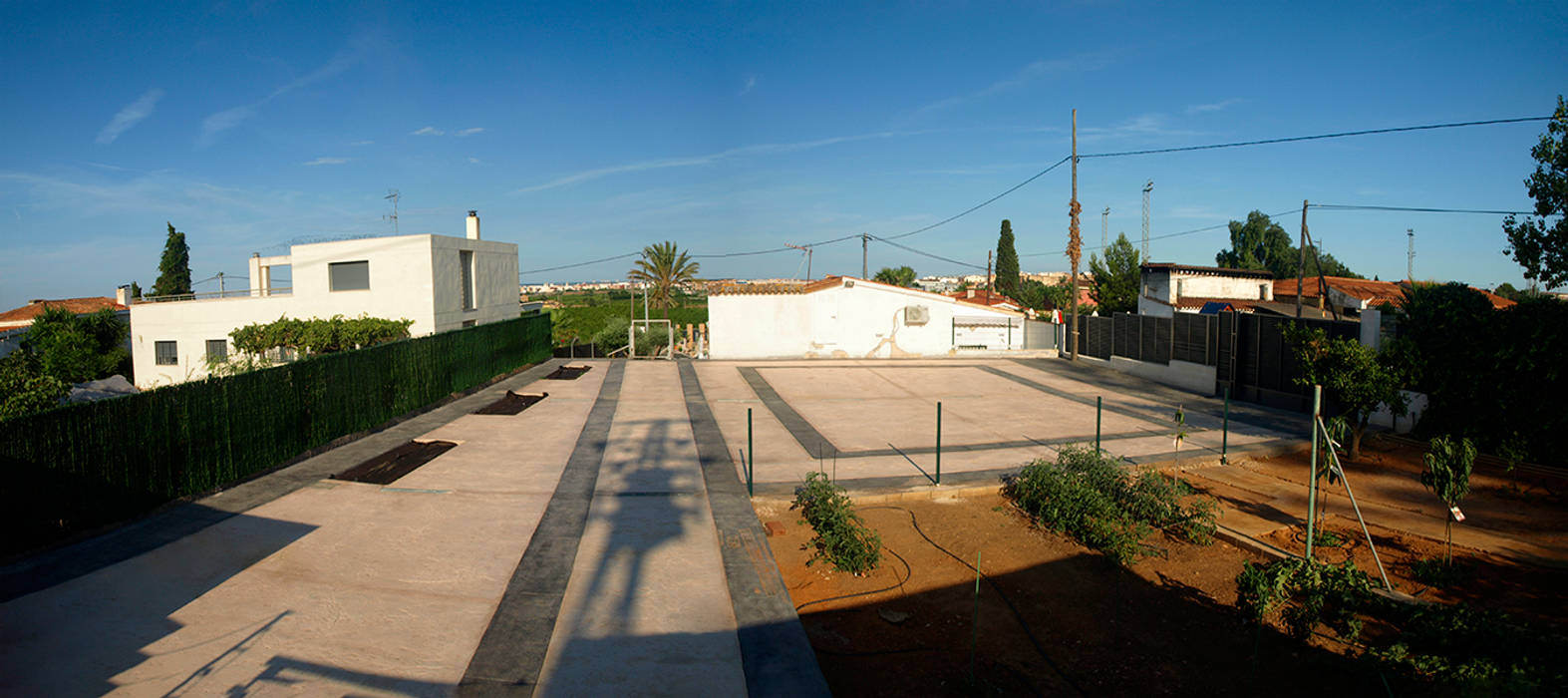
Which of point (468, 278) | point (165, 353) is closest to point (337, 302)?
point (468, 278)

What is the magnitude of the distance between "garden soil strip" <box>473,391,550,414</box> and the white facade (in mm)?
10681

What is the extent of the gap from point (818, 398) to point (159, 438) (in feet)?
43.2

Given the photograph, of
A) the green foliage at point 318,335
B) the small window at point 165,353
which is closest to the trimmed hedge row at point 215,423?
the green foliage at point 318,335

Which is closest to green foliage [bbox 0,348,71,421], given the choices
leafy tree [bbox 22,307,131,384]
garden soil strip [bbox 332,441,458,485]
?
garden soil strip [bbox 332,441,458,485]

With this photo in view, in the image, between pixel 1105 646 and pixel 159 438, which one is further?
pixel 159 438

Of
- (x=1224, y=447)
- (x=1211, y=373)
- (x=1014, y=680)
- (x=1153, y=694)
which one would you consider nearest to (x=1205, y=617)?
(x=1153, y=694)

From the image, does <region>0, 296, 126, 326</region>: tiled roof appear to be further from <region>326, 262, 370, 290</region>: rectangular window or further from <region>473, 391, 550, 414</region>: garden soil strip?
<region>473, 391, 550, 414</region>: garden soil strip

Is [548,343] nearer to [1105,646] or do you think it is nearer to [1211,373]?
[1211,373]

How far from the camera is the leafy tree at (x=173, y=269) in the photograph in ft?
142

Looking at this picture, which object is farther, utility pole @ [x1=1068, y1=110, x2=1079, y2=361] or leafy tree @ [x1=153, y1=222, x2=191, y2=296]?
leafy tree @ [x1=153, y1=222, x2=191, y2=296]

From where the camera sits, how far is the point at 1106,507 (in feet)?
27.9

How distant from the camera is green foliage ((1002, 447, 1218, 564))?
322 inches

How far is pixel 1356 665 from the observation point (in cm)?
529

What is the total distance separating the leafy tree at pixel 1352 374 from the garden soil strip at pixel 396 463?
14462 millimetres
